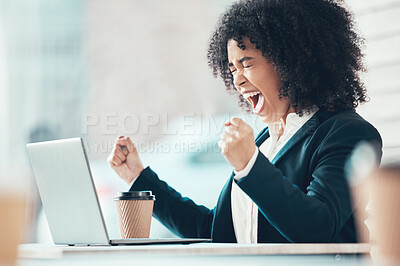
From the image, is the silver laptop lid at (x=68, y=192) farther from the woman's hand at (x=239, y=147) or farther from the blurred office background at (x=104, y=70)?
the blurred office background at (x=104, y=70)

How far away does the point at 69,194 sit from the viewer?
113 cm

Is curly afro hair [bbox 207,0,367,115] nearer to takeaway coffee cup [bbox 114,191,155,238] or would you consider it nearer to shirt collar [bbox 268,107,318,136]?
shirt collar [bbox 268,107,318,136]

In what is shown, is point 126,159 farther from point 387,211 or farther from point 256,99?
point 387,211

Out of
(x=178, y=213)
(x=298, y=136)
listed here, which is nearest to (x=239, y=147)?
(x=298, y=136)

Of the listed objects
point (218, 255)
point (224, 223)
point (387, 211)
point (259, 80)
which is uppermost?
point (259, 80)

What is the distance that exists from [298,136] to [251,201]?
20cm

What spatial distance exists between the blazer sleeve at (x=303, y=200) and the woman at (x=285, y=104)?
0.13 ft

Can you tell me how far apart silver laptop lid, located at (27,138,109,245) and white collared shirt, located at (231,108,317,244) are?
46cm

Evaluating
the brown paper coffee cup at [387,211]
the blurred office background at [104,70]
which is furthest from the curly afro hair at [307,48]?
Answer: the blurred office background at [104,70]

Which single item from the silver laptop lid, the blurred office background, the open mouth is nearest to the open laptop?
the silver laptop lid

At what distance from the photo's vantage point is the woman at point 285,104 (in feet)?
4.58

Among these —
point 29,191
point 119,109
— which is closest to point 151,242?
point 29,191

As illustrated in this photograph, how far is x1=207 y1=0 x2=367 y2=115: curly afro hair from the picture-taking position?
1.56 m

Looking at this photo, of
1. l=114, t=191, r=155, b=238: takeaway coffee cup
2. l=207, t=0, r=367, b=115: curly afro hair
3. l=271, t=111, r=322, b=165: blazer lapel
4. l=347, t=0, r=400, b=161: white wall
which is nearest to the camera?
l=114, t=191, r=155, b=238: takeaway coffee cup
